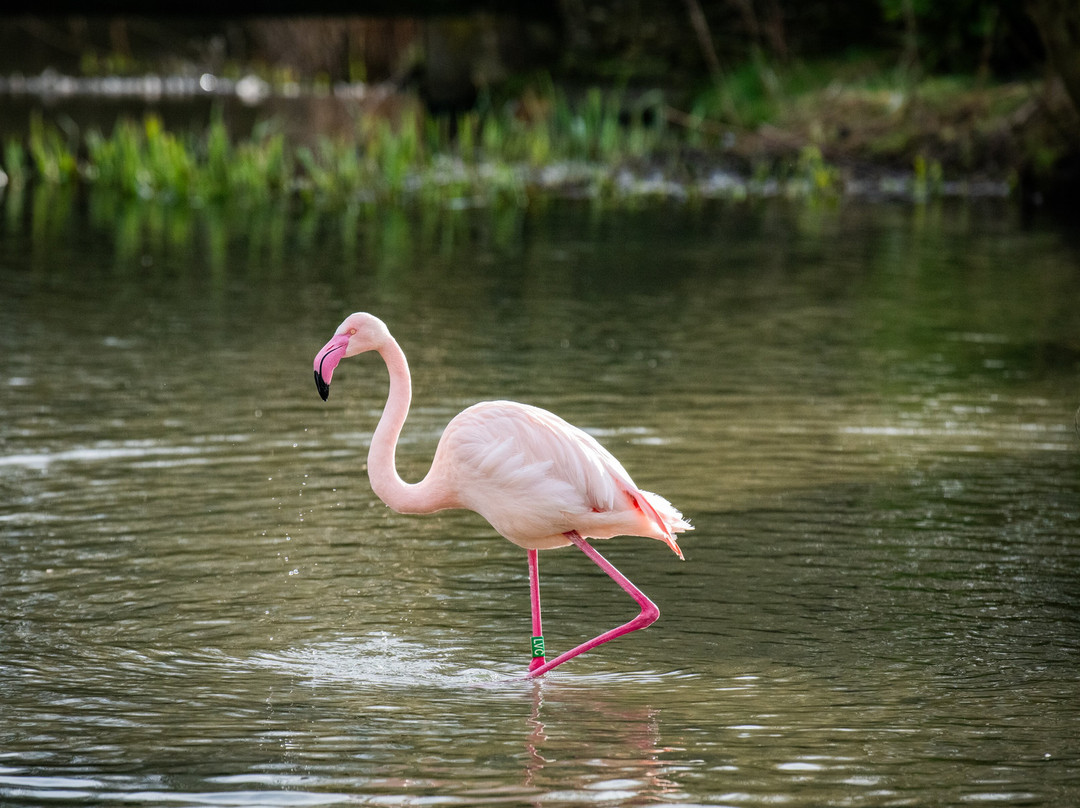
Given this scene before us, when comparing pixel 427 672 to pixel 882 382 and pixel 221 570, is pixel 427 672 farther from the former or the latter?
pixel 882 382

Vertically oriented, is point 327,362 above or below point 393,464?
above

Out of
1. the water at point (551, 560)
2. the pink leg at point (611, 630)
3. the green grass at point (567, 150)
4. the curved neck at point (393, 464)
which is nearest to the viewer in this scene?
the water at point (551, 560)

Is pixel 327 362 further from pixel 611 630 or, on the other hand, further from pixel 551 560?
pixel 551 560

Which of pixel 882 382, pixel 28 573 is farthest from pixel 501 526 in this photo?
pixel 882 382

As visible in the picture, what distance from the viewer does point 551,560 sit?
704 cm

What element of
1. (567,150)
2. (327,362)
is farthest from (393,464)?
(567,150)

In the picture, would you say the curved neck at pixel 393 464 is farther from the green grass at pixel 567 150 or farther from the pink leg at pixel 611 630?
the green grass at pixel 567 150

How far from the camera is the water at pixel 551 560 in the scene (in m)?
4.61

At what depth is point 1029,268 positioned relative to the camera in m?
14.9

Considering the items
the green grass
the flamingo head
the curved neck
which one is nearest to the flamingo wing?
the curved neck

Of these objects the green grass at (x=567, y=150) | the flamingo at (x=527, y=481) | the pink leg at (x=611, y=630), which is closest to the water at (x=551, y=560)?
the pink leg at (x=611, y=630)

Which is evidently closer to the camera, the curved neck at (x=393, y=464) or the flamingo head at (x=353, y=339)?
the flamingo head at (x=353, y=339)

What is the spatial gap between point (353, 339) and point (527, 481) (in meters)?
0.77

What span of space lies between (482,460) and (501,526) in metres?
0.25
